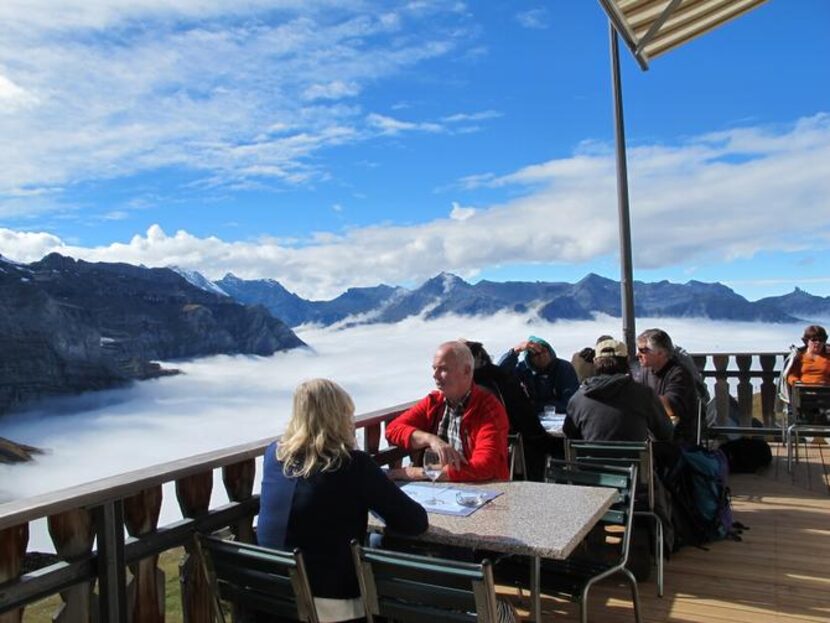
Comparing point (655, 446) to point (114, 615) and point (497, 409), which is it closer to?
point (497, 409)

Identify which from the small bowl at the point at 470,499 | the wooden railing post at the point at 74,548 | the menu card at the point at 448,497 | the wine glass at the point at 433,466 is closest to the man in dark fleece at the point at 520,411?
the wine glass at the point at 433,466

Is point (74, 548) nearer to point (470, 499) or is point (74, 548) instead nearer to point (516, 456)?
point (470, 499)

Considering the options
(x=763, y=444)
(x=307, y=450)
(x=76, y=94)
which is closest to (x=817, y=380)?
(x=763, y=444)

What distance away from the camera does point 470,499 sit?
257cm

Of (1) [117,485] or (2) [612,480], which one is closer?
(1) [117,485]

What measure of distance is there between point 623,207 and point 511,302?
182ft

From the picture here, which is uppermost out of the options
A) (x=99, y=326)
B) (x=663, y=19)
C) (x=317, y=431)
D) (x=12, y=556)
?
(x=663, y=19)

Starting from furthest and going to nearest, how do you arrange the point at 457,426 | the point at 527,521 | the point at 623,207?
the point at 623,207 < the point at 457,426 < the point at 527,521

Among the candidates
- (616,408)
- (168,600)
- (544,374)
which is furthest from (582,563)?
(544,374)

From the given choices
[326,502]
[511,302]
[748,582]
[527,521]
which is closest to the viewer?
[326,502]

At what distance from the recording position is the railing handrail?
1.96 metres

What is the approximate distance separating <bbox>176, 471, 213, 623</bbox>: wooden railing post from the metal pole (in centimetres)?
470

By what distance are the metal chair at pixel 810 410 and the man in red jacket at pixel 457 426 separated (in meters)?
3.99

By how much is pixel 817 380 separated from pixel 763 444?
82 centimetres
